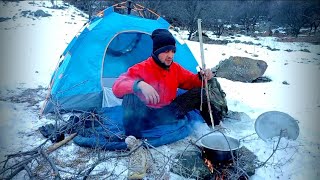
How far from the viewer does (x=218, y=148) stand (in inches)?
118

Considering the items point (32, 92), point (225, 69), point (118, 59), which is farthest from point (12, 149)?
point (225, 69)

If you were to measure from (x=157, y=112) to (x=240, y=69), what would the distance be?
347cm

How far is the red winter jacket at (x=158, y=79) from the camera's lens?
3359 mm

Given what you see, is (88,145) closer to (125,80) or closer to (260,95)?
(125,80)

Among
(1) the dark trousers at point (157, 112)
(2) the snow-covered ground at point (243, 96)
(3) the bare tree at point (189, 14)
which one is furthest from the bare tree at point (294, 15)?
(1) the dark trousers at point (157, 112)

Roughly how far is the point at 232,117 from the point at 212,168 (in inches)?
67.3

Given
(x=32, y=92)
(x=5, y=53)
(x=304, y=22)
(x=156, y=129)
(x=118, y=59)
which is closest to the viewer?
(x=156, y=129)

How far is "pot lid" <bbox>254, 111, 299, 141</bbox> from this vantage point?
11.2ft

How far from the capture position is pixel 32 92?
4.96 m

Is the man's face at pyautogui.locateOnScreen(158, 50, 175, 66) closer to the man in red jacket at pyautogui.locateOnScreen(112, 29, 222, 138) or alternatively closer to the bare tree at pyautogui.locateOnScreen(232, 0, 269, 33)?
the man in red jacket at pyautogui.locateOnScreen(112, 29, 222, 138)

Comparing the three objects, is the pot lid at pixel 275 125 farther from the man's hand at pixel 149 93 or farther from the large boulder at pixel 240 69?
the large boulder at pixel 240 69

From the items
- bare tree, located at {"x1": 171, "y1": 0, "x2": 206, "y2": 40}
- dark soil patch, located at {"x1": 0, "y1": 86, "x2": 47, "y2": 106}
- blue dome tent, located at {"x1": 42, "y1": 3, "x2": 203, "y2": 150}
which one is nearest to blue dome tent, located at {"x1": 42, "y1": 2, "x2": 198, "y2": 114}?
blue dome tent, located at {"x1": 42, "y1": 3, "x2": 203, "y2": 150}

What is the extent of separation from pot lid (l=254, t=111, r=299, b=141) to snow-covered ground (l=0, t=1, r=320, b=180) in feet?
0.46

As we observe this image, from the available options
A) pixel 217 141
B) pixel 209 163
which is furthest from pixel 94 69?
pixel 209 163
